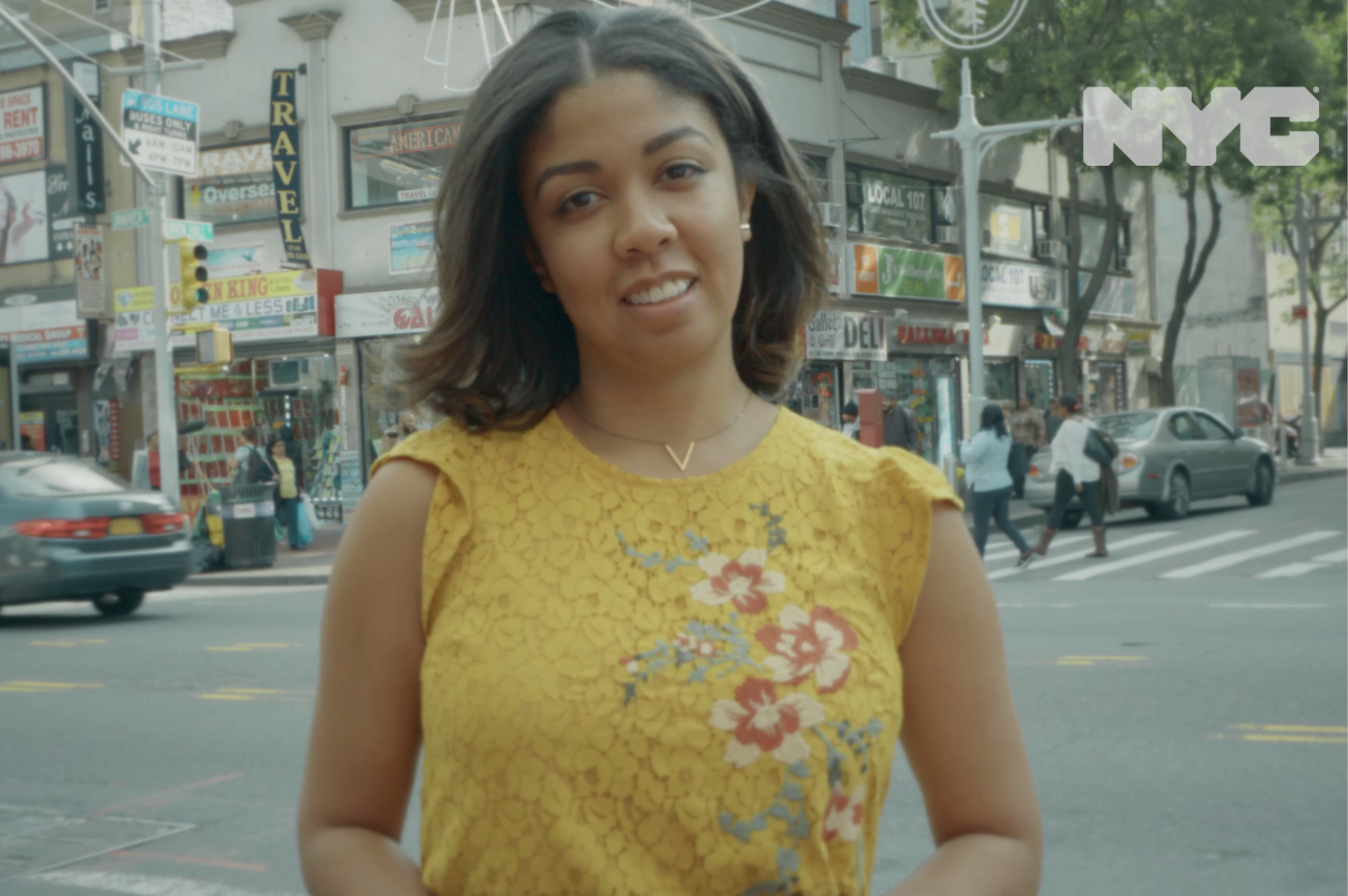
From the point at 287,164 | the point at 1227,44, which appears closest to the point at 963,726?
the point at 287,164

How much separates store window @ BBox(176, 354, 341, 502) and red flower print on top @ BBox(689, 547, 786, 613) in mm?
24867

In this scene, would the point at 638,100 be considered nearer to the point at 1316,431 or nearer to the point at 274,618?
the point at 274,618

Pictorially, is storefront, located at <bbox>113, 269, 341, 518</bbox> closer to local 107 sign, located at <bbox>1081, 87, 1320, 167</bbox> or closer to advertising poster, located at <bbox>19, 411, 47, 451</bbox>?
advertising poster, located at <bbox>19, 411, 47, 451</bbox>

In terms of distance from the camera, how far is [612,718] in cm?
169

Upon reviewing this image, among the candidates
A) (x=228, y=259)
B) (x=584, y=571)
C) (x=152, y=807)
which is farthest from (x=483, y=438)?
(x=228, y=259)

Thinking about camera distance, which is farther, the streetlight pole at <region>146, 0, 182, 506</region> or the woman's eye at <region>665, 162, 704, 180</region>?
the streetlight pole at <region>146, 0, 182, 506</region>

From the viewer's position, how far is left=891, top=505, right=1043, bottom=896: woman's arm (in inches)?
72.1

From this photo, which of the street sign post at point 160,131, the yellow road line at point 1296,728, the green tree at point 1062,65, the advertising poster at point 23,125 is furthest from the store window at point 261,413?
the yellow road line at point 1296,728

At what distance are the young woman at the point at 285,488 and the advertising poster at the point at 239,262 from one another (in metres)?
5.06

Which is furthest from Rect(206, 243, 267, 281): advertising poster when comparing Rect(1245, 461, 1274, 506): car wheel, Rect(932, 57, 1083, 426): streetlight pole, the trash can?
Rect(1245, 461, 1274, 506): car wheel

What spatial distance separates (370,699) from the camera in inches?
70.0

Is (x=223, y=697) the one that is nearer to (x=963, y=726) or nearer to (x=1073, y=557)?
(x=963, y=726)

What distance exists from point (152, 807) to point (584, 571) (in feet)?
18.3

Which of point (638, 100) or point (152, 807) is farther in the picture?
point (152, 807)
